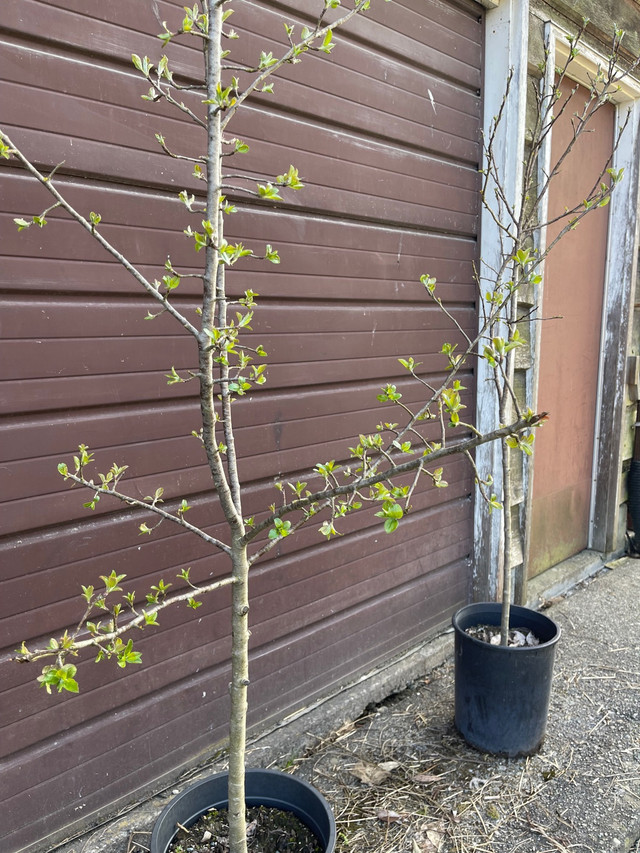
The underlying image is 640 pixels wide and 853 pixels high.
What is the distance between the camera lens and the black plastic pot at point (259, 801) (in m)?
1.59

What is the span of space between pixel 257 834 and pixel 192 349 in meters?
1.41

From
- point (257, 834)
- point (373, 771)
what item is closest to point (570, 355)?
point (373, 771)

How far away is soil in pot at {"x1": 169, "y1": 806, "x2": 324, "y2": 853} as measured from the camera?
1616mm

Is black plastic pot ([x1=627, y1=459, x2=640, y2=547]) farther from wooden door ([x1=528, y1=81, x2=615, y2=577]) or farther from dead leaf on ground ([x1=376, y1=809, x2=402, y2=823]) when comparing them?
dead leaf on ground ([x1=376, y1=809, x2=402, y2=823])

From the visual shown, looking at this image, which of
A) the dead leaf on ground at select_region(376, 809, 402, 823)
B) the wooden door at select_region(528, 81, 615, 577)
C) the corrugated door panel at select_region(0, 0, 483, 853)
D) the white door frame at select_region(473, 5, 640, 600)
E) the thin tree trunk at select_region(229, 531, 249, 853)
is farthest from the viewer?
the wooden door at select_region(528, 81, 615, 577)

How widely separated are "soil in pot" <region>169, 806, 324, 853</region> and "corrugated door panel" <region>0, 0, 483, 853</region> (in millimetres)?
477

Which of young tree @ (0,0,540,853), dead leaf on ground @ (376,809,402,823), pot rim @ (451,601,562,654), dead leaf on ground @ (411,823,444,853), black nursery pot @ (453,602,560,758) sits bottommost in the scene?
dead leaf on ground @ (411,823,444,853)

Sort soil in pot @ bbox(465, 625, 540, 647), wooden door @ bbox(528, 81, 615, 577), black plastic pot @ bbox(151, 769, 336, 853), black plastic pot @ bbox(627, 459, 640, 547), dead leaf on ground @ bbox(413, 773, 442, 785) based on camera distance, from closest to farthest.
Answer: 1. black plastic pot @ bbox(151, 769, 336, 853)
2. dead leaf on ground @ bbox(413, 773, 442, 785)
3. soil in pot @ bbox(465, 625, 540, 647)
4. wooden door @ bbox(528, 81, 615, 577)
5. black plastic pot @ bbox(627, 459, 640, 547)

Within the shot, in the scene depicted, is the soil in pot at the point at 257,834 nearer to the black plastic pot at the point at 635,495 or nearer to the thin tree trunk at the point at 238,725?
the thin tree trunk at the point at 238,725

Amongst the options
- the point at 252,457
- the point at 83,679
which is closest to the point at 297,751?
the point at 83,679

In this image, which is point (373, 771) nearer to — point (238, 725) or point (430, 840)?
point (430, 840)

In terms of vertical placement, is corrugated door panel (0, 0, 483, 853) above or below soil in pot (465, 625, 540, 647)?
above

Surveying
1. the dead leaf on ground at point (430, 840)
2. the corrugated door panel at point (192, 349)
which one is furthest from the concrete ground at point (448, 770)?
the corrugated door panel at point (192, 349)

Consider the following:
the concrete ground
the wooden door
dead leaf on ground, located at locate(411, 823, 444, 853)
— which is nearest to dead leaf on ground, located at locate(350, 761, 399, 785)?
the concrete ground
